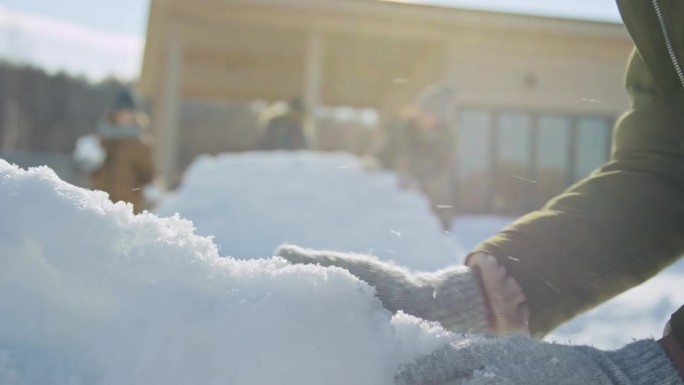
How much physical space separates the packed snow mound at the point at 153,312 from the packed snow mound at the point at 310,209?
0.82 metres

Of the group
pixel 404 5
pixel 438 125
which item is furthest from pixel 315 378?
pixel 404 5

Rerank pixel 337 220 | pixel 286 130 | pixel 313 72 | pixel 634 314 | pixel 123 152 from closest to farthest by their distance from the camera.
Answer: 1. pixel 634 314
2. pixel 337 220
3. pixel 123 152
4. pixel 286 130
5. pixel 313 72

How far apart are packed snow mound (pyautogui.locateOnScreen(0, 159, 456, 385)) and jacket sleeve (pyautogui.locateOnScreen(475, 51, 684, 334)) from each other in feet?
1.22

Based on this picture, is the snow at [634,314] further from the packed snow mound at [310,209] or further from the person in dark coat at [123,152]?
the person in dark coat at [123,152]

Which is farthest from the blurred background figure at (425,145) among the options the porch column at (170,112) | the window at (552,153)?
the window at (552,153)

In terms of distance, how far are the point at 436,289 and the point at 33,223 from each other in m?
0.63

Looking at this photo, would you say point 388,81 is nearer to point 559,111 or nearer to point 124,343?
point 559,111

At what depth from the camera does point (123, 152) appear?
5.12 metres

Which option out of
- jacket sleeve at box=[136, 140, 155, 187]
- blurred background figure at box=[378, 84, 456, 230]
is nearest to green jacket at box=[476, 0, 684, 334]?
jacket sleeve at box=[136, 140, 155, 187]

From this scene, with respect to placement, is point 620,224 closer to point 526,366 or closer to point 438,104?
point 526,366

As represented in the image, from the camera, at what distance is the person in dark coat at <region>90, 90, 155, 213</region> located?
5047 millimetres

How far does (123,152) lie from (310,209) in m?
1.98

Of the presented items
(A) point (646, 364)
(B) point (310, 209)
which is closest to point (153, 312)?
(A) point (646, 364)

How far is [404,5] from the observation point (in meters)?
9.37
